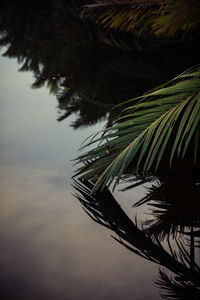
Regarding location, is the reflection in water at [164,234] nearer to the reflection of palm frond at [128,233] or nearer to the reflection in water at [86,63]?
the reflection of palm frond at [128,233]

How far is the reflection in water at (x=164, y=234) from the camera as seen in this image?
1.56 m

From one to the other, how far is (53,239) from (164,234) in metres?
0.48

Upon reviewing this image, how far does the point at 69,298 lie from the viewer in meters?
1.49

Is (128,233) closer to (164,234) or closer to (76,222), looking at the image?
(164,234)

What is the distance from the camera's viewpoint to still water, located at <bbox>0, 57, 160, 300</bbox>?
155cm

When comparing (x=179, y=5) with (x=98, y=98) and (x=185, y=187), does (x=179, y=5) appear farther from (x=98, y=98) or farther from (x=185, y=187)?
(x=98, y=98)

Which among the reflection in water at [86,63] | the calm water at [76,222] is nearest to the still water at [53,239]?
the calm water at [76,222]

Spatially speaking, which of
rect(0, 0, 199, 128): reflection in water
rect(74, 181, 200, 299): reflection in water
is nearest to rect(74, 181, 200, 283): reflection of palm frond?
rect(74, 181, 200, 299): reflection in water

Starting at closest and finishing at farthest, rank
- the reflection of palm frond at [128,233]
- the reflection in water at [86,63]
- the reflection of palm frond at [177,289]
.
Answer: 1. the reflection of palm frond at [177,289]
2. the reflection of palm frond at [128,233]
3. the reflection in water at [86,63]

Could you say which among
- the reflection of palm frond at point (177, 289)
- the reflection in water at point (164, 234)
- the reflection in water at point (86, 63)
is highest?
the reflection in water at point (86, 63)

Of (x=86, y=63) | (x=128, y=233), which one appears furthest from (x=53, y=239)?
(x=86, y=63)

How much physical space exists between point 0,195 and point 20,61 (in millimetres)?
3347

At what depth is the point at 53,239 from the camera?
185cm

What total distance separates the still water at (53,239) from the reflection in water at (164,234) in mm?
39
